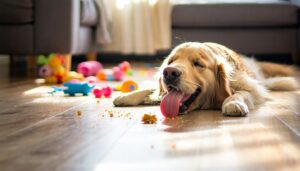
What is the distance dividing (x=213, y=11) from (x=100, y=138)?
341cm

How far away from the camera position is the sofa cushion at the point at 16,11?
3.39 m

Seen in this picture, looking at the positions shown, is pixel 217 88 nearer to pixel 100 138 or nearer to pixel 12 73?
pixel 100 138

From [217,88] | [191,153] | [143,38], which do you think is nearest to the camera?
[191,153]

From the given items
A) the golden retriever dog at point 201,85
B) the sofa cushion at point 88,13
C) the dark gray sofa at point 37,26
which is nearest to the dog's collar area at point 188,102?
the golden retriever dog at point 201,85

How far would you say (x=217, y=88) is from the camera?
2033 millimetres

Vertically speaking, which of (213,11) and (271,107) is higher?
(213,11)

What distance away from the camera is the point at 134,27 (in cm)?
525

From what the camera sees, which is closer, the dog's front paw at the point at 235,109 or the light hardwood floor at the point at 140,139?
the light hardwood floor at the point at 140,139

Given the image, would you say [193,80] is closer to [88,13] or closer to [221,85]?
[221,85]

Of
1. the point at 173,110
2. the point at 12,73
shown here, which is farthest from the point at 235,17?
the point at 173,110

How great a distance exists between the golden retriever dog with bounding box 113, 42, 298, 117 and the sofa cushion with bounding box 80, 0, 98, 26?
1.92 meters

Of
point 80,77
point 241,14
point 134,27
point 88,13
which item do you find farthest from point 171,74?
point 134,27

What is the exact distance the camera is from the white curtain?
17.0 feet

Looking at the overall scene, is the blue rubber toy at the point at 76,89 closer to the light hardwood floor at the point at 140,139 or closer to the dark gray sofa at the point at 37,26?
the light hardwood floor at the point at 140,139
